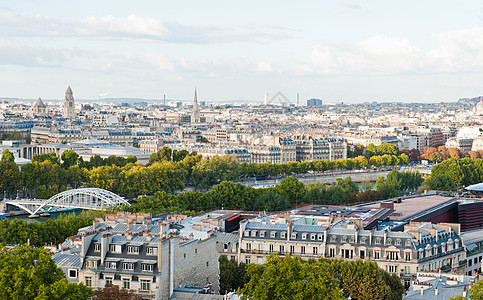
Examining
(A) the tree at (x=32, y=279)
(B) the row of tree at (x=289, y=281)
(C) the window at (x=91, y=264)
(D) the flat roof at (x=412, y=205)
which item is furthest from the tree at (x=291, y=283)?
(D) the flat roof at (x=412, y=205)

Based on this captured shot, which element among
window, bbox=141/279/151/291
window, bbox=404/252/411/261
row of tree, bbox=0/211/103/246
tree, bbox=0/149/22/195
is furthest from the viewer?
tree, bbox=0/149/22/195

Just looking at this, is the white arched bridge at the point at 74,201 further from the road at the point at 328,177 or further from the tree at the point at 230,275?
the tree at the point at 230,275

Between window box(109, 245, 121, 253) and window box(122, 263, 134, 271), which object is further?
window box(109, 245, 121, 253)

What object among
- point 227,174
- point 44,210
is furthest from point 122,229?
point 227,174

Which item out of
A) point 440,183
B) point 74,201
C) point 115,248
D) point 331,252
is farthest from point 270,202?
point 115,248

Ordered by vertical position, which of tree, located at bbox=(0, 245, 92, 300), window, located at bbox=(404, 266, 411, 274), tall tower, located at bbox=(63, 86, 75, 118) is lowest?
window, located at bbox=(404, 266, 411, 274)

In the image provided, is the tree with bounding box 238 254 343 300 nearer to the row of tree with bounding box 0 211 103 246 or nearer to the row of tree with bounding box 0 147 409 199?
the row of tree with bounding box 0 211 103 246

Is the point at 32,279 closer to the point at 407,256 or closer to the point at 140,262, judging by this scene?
the point at 140,262

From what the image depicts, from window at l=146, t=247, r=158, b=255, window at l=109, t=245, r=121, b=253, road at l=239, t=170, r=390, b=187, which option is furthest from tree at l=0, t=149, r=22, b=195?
window at l=146, t=247, r=158, b=255

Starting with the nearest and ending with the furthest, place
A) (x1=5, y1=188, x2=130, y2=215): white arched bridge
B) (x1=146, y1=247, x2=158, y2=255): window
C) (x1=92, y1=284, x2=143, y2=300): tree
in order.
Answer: (x1=92, y1=284, x2=143, y2=300): tree → (x1=146, y1=247, x2=158, y2=255): window → (x1=5, y1=188, x2=130, y2=215): white arched bridge

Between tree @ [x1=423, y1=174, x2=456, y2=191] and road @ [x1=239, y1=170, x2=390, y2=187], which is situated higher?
tree @ [x1=423, y1=174, x2=456, y2=191]
